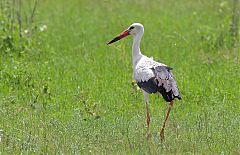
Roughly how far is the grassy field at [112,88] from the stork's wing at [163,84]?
473 millimetres

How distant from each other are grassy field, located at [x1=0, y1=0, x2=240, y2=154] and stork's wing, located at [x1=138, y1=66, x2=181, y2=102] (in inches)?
18.6

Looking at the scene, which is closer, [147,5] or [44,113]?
[44,113]

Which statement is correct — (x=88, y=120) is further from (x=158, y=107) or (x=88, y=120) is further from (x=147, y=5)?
(x=147, y=5)

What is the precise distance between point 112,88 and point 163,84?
7.20 ft

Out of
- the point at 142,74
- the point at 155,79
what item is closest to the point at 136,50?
the point at 142,74

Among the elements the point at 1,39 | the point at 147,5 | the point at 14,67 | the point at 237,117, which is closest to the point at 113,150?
the point at 237,117

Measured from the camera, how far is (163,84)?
8836mm

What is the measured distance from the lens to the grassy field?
8.71 meters

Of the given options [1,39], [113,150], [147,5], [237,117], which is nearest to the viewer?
[113,150]

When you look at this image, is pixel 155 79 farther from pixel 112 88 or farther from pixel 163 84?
pixel 112 88

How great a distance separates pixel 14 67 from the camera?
11.2 m

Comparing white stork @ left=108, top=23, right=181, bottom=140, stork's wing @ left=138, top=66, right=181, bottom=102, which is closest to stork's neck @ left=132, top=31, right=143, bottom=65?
white stork @ left=108, top=23, right=181, bottom=140

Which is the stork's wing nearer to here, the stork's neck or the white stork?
the white stork

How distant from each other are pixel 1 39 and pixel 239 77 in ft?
12.6
